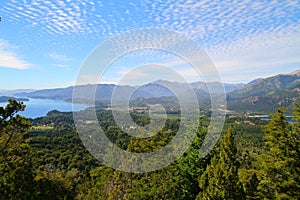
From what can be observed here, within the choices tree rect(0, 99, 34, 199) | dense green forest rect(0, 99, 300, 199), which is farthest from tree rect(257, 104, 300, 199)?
tree rect(0, 99, 34, 199)

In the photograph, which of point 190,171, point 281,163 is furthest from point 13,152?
point 281,163

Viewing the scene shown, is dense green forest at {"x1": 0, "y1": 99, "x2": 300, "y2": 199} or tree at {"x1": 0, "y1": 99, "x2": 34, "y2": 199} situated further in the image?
dense green forest at {"x1": 0, "y1": 99, "x2": 300, "y2": 199}

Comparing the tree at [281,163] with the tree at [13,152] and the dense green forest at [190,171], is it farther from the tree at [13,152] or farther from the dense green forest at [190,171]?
the tree at [13,152]

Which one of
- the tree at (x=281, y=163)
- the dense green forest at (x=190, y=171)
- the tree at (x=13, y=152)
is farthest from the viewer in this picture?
the tree at (x=281, y=163)

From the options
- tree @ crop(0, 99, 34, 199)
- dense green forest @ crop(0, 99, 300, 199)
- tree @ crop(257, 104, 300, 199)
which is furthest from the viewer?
tree @ crop(257, 104, 300, 199)

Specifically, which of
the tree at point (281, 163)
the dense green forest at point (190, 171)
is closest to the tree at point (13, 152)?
the dense green forest at point (190, 171)

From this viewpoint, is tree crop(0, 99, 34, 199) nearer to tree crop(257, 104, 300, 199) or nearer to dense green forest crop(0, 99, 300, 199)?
dense green forest crop(0, 99, 300, 199)

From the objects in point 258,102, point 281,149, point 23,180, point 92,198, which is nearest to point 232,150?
point 281,149

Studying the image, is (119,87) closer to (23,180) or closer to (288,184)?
(23,180)

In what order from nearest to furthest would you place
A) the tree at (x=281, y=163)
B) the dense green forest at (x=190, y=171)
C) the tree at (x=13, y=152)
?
1. the tree at (x=13, y=152)
2. the dense green forest at (x=190, y=171)
3. the tree at (x=281, y=163)
